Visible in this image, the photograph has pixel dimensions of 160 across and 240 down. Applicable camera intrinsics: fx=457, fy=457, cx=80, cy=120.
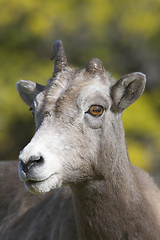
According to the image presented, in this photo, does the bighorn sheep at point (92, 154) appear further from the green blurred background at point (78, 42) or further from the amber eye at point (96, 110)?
the green blurred background at point (78, 42)

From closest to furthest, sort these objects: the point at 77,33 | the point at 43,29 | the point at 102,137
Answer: the point at 102,137 → the point at 43,29 → the point at 77,33

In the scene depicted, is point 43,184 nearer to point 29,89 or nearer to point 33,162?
point 33,162

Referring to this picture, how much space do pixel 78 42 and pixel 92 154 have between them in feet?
64.9

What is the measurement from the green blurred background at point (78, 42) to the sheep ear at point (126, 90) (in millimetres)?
16318

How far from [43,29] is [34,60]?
190 centimetres

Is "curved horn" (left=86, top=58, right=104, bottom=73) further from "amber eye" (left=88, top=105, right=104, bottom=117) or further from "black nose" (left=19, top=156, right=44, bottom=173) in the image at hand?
"black nose" (left=19, top=156, right=44, bottom=173)

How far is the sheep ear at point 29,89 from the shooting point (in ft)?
19.8

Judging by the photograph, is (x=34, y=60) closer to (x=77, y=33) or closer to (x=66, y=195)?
(x=77, y=33)

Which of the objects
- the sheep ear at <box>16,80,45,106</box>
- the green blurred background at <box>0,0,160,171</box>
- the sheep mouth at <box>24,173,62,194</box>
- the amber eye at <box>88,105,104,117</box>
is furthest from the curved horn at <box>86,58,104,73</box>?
the green blurred background at <box>0,0,160,171</box>

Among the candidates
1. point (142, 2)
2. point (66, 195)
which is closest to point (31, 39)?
point (142, 2)

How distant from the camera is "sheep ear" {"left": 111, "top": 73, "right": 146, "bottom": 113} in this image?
5.48 m

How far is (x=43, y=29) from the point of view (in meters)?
23.0

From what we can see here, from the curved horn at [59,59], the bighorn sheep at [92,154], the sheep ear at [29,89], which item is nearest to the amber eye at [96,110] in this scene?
the bighorn sheep at [92,154]

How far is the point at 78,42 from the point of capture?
2438cm
